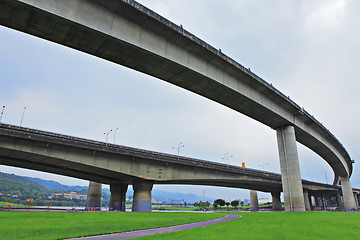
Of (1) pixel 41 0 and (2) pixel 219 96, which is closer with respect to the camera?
(1) pixel 41 0

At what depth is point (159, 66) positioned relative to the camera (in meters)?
20.1

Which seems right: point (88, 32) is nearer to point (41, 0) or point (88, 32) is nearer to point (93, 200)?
point (41, 0)

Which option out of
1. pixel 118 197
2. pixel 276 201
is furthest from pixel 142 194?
pixel 276 201

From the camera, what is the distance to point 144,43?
59.4 ft

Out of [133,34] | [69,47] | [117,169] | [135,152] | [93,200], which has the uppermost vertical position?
[133,34]

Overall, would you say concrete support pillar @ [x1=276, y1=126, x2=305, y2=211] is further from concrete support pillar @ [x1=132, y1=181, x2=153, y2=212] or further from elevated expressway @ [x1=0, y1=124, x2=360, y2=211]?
concrete support pillar @ [x1=132, y1=181, x2=153, y2=212]

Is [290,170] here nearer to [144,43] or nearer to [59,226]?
[144,43]

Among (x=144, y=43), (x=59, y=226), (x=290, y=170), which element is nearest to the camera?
(x=59, y=226)

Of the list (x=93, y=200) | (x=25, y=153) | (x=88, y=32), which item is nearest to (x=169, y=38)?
(x=88, y=32)

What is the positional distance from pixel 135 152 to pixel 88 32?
2791 cm

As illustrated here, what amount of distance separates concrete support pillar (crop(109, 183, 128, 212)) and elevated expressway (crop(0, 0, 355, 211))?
38.1 meters

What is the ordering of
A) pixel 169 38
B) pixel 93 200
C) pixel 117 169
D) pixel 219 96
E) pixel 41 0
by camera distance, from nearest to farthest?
pixel 41 0, pixel 169 38, pixel 219 96, pixel 117 169, pixel 93 200

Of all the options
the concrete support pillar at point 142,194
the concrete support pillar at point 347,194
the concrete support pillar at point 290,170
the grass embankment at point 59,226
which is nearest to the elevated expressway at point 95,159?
the concrete support pillar at point 142,194

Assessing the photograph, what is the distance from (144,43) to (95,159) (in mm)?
25519
